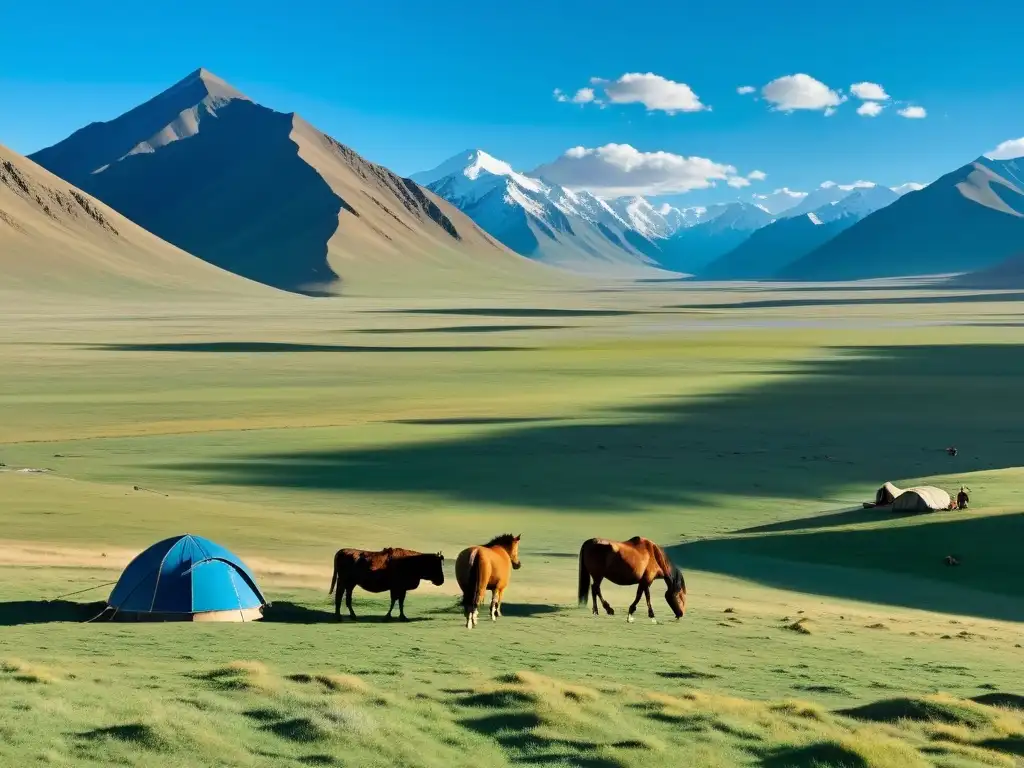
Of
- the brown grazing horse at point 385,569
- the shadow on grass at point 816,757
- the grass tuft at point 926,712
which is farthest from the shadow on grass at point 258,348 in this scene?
the shadow on grass at point 816,757

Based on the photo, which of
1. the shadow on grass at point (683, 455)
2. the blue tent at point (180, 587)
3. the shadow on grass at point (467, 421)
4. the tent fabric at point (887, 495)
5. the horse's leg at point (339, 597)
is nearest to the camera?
the blue tent at point (180, 587)

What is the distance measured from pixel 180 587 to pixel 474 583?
16.2 ft

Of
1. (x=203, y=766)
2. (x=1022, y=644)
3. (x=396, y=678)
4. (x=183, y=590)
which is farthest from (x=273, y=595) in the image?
(x=1022, y=644)

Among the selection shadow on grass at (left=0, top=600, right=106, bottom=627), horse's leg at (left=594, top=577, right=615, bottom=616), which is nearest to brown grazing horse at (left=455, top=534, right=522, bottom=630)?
horse's leg at (left=594, top=577, right=615, bottom=616)

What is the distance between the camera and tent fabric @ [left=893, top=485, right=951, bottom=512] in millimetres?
33938

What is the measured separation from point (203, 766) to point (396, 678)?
189 inches

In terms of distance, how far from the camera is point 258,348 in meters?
111

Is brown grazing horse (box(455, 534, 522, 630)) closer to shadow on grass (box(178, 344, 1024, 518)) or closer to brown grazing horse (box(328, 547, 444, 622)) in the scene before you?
brown grazing horse (box(328, 547, 444, 622))

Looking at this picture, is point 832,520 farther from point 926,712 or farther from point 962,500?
point 926,712

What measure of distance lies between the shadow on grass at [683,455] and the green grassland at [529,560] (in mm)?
255

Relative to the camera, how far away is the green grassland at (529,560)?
13.4 metres

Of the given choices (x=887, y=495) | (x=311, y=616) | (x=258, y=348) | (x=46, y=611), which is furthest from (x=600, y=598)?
(x=258, y=348)

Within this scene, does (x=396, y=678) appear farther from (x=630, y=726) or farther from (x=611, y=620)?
(x=611, y=620)

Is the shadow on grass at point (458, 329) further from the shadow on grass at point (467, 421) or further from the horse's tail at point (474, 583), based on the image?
the horse's tail at point (474, 583)
